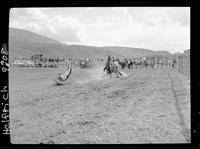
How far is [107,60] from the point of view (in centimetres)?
329

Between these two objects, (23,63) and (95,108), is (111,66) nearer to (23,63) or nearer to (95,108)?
(95,108)

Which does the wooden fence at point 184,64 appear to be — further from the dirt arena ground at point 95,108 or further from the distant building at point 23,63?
the distant building at point 23,63

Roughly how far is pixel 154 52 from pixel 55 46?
3.18 feet

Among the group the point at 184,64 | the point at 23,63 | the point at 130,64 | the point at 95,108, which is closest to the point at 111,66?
the point at 130,64

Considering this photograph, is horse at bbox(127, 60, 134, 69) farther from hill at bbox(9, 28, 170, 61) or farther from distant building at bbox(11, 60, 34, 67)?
distant building at bbox(11, 60, 34, 67)

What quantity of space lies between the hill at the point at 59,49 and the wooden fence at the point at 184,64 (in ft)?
0.47

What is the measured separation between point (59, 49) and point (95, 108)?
0.67 metres

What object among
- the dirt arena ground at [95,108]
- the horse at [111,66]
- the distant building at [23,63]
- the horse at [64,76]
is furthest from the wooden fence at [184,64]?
the distant building at [23,63]

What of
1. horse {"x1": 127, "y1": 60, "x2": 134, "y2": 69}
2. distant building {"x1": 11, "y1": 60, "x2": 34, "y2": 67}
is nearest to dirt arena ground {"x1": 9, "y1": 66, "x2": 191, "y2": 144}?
distant building {"x1": 11, "y1": 60, "x2": 34, "y2": 67}

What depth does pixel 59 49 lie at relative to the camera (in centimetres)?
322

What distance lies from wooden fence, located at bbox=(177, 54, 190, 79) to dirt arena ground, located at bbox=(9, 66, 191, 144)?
0.08 meters

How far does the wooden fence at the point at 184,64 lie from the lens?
299cm

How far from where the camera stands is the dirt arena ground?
300cm

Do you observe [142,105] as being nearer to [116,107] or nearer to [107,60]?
[116,107]
